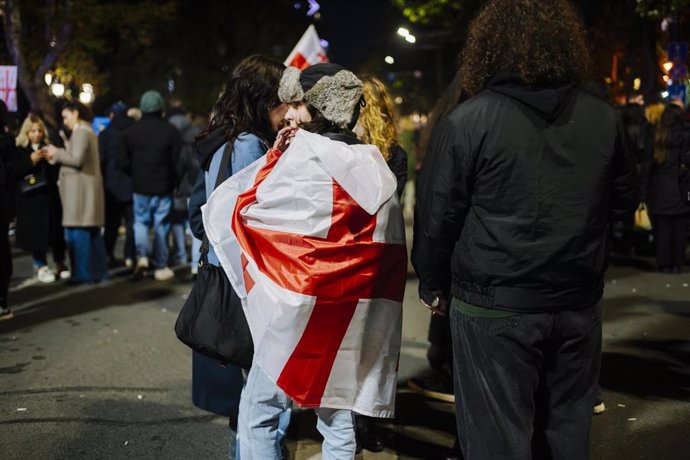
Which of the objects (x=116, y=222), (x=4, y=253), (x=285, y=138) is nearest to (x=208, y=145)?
(x=285, y=138)

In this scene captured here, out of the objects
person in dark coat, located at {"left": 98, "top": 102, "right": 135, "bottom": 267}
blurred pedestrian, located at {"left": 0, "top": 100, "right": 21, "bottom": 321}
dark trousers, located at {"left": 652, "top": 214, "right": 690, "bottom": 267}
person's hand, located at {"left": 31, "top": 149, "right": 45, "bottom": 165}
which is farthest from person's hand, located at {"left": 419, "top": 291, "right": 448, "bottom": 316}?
dark trousers, located at {"left": 652, "top": 214, "right": 690, "bottom": 267}

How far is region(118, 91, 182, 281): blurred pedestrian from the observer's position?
9.77 metres

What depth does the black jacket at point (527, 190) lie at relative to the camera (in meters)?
2.89

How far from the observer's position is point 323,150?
10.3 ft

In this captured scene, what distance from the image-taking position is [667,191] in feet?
33.3

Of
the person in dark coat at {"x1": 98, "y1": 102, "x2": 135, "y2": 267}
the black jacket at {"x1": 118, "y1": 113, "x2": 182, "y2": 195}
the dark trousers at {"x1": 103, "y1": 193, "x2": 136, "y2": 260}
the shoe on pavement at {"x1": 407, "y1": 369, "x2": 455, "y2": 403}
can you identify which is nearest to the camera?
the shoe on pavement at {"x1": 407, "y1": 369, "x2": 455, "y2": 403}

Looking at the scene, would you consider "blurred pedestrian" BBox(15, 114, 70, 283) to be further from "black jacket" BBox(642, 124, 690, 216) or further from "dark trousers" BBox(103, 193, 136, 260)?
"black jacket" BBox(642, 124, 690, 216)

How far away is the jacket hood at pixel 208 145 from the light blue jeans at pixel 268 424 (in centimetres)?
108

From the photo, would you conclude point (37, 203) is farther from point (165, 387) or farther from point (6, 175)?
point (165, 387)

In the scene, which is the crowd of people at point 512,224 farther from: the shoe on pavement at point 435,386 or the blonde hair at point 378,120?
the shoe on pavement at point 435,386

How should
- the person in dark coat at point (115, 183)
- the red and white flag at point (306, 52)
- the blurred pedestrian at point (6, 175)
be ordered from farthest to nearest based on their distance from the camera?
the person in dark coat at point (115, 183)
the red and white flag at point (306, 52)
the blurred pedestrian at point (6, 175)

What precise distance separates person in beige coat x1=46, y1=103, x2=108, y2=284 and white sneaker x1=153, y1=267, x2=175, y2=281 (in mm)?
677

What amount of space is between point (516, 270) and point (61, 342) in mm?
5312

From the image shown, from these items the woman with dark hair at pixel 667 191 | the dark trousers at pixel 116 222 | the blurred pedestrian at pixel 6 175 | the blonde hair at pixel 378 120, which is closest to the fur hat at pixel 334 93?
the blonde hair at pixel 378 120
